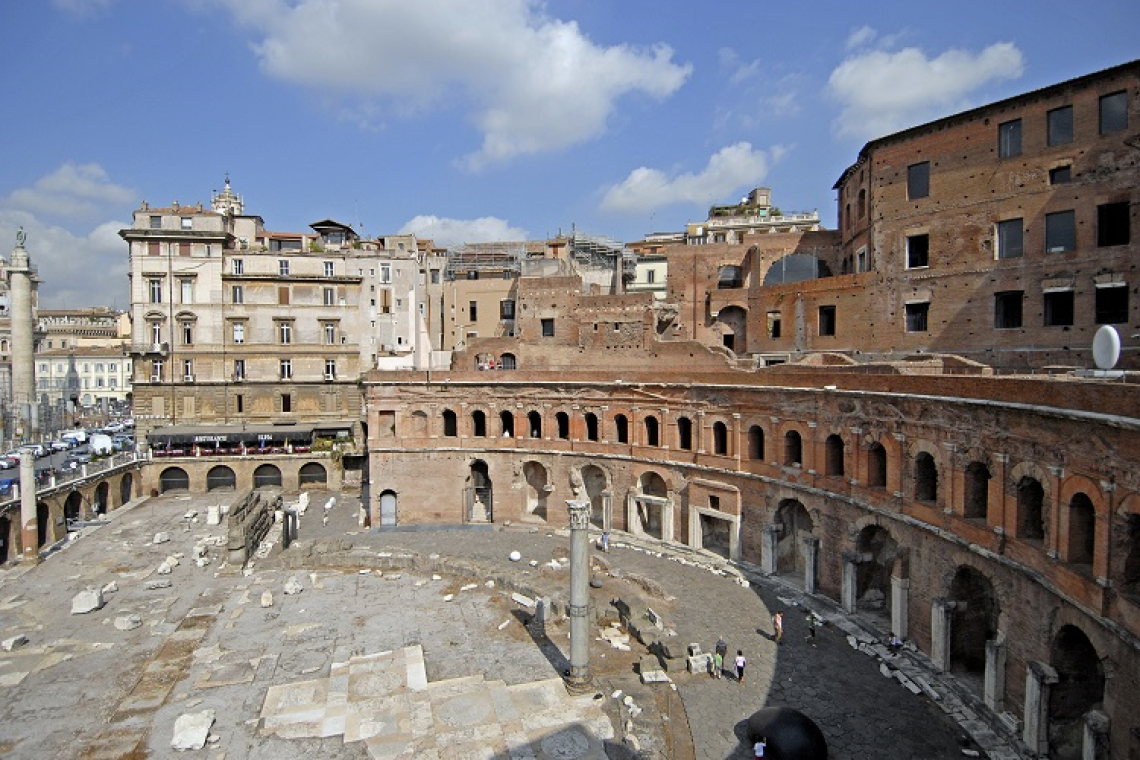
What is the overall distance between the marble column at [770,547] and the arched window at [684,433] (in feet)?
16.8

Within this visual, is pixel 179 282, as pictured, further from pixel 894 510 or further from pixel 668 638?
pixel 894 510

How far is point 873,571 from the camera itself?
22.5m

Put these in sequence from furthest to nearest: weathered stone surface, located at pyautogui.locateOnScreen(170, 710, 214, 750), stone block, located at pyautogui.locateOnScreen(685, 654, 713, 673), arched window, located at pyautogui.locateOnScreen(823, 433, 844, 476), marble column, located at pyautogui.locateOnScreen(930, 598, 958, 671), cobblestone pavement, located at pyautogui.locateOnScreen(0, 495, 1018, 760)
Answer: arched window, located at pyautogui.locateOnScreen(823, 433, 844, 476) → stone block, located at pyautogui.locateOnScreen(685, 654, 713, 673) → marble column, located at pyautogui.locateOnScreen(930, 598, 958, 671) → cobblestone pavement, located at pyautogui.locateOnScreen(0, 495, 1018, 760) → weathered stone surface, located at pyautogui.locateOnScreen(170, 710, 214, 750)

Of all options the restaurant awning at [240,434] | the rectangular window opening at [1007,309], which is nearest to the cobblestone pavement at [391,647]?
the restaurant awning at [240,434]

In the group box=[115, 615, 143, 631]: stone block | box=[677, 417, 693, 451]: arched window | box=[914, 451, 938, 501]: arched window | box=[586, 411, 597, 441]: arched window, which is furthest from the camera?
box=[586, 411, 597, 441]: arched window

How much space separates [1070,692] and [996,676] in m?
1.59

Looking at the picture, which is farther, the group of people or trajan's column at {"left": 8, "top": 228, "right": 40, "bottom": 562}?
trajan's column at {"left": 8, "top": 228, "right": 40, "bottom": 562}

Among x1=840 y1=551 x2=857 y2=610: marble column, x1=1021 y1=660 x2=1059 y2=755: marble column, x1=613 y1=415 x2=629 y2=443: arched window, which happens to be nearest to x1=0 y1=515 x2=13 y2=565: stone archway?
x1=613 y1=415 x2=629 y2=443: arched window

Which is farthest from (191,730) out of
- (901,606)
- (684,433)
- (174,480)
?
(174,480)

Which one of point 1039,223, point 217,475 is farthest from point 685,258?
point 217,475

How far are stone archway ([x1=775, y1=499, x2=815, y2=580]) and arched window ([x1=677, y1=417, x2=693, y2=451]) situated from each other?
505 centimetres

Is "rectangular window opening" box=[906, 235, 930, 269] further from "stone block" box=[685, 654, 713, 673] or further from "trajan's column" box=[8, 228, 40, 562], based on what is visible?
"trajan's column" box=[8, 228, 40, 562]

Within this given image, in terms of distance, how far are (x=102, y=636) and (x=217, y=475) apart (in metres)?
22.8

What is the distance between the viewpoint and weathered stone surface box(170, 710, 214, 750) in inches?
578
